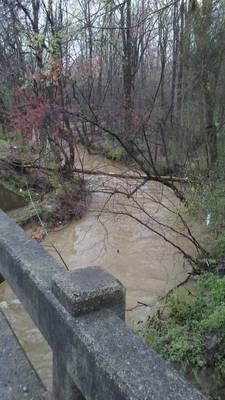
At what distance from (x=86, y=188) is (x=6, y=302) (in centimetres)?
457

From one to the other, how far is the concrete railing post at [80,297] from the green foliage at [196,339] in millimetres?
1905

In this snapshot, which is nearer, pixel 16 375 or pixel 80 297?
pixel 80 297

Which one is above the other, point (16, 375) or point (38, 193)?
point (16, 375)

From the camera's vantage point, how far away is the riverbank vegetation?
13.3ft

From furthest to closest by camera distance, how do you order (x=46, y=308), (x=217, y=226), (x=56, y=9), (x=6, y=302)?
(x=56, y=9) → (x=217, y=226) → (x=6, y=302) → (x=46, y=308)

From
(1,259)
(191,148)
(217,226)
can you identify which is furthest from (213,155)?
(1,259)

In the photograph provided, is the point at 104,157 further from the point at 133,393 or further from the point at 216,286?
the point at 133,393

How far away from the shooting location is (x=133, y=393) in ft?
3.36

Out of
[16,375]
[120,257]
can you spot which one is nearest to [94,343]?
[16,375]

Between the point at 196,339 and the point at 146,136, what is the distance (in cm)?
646

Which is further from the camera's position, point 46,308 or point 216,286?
point 216,286

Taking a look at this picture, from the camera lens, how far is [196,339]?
10.5 feet

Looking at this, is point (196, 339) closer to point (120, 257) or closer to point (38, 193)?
point (120, 257)

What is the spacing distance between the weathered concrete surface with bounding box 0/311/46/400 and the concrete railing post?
399mm
